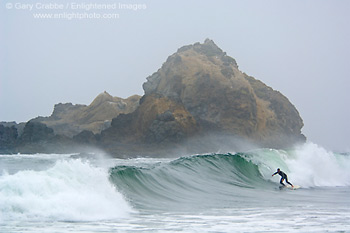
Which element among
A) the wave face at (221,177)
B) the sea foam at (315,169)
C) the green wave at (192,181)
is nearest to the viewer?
the green wave at (192,181)

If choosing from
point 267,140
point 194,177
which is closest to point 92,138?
point 267,140

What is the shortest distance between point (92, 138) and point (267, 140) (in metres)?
22.2

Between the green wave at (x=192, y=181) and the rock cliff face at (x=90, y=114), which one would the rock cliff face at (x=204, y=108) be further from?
the green wave at (x=192, y=181)

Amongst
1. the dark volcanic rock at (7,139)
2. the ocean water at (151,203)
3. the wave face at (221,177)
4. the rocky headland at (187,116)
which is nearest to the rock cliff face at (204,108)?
the rocky headland at (187,116)

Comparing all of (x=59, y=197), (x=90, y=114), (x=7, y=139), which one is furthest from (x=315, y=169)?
(x=90, y=114)

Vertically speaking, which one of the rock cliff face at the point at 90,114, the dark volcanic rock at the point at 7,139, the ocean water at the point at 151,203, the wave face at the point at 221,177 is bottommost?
the ocean water at the point at 151,203

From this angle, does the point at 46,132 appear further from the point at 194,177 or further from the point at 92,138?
the point at 194,177

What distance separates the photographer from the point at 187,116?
55812 mm

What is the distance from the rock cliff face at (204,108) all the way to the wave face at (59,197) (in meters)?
40.3

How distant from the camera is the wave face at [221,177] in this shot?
15133 millimetres

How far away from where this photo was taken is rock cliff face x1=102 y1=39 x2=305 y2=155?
55219mm

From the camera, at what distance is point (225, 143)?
56.8 meters

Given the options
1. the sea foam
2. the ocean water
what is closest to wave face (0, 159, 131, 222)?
the ocean water

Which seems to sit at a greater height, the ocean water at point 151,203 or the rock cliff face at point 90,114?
the rock cliff face at point 90,114
